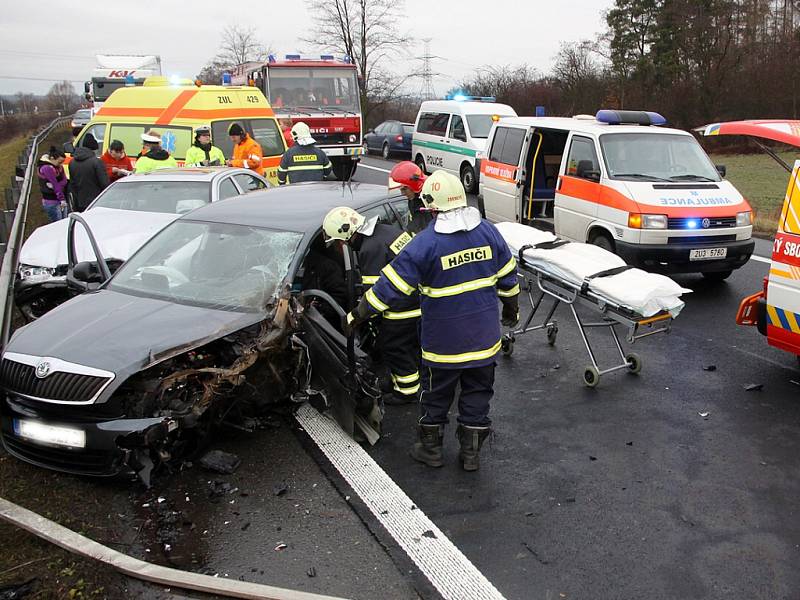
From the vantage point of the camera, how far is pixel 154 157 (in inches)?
393

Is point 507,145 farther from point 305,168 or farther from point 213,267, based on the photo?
point 213,267

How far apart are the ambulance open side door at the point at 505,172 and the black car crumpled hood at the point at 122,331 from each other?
6.16m

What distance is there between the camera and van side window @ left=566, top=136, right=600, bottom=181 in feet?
27.5

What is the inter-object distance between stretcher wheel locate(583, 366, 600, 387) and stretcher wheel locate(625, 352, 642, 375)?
0.44 m

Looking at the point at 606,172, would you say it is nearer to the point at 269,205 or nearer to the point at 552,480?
the point at 269,205

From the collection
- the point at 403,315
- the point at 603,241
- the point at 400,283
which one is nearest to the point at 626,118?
the point at 603,241

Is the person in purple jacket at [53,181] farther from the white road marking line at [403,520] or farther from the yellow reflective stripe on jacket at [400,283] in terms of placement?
the yellow reflective stripe on jacket at [400,283]

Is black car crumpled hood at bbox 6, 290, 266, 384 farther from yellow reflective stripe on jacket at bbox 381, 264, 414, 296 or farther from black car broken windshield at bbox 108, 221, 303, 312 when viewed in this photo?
yellow reflective stripe on jacket at bbox 381, 264, 414, 296

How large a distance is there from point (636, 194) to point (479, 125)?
8.73m

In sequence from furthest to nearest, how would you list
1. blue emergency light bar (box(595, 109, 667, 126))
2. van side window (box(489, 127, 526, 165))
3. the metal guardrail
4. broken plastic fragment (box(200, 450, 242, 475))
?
van side window (box(489, 127, 526, 165))
blue emergency light bar (box(595, 109, 667, 126))
the metal guardrail
broken plastic fragment (box(200, 450, 242, 475))

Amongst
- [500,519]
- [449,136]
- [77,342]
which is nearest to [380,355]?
[500,519]

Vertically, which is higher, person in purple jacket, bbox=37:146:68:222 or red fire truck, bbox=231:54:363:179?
red fire truck, bbox=231:54:363:179

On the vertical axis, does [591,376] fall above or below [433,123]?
below

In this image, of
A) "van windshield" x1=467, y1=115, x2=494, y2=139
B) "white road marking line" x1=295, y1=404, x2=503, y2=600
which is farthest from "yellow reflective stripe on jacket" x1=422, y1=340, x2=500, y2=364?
"van windshield" x1=467, y1=115, x2=494, y2=139
